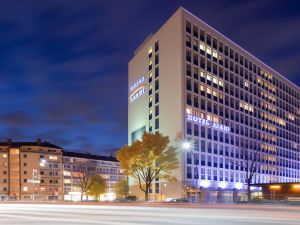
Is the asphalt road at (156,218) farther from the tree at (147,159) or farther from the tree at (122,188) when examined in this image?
the tree at (122,188)

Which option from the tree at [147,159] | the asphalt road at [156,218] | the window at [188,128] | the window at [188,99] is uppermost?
the window at [188,99]

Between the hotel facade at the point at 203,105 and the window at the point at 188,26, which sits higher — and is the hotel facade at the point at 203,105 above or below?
below

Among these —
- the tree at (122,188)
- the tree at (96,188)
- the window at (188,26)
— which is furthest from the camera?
the tree at (96,188)

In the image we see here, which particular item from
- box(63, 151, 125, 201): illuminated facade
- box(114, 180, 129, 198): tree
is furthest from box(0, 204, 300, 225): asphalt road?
box(63, 151, 125, 201): illuminated facade

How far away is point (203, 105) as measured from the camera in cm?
10406

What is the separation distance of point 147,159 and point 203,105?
24.8 metres

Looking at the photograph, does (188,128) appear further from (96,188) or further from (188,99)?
(96,188)

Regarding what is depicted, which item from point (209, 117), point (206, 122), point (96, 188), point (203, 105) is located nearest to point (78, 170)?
point (96, 188)

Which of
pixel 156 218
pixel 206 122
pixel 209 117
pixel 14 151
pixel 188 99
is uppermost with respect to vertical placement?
pixel 188 99

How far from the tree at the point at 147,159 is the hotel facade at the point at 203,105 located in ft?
18.4

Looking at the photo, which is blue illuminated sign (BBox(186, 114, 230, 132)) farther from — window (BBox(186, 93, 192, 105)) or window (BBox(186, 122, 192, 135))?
window (BBox(186, 93, 192, 105))

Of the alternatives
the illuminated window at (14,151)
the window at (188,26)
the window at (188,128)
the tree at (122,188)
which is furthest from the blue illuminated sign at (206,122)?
the illuminated window at (14,151)

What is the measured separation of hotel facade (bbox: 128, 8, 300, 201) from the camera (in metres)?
97.6

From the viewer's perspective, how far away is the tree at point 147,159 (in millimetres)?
86312
